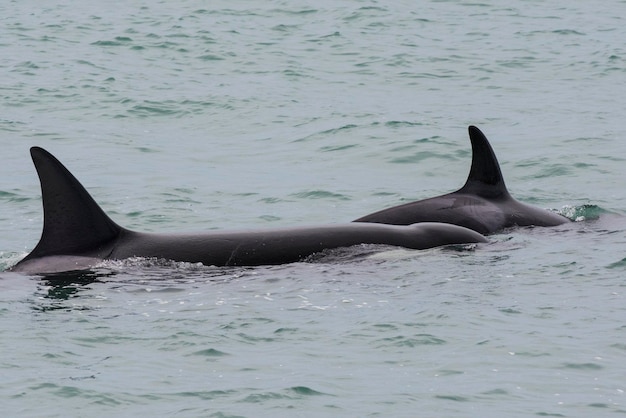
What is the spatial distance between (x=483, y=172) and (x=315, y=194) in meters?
3.81

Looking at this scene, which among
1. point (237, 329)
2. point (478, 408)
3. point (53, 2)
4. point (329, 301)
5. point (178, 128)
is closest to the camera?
point (478, 408)

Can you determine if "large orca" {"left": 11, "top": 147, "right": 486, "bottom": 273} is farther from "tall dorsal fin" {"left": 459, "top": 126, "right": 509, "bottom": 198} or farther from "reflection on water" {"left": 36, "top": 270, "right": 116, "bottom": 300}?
"tall dorsal fin" {"left": 459, "top": 126, "right": 509, "bottom": 198}

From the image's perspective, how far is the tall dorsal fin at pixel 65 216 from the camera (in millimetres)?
14195

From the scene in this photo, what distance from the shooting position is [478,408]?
10.3 metres

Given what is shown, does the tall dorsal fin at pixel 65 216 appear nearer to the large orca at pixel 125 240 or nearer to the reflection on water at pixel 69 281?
the large orca at pixel 125 240

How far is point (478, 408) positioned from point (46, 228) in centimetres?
620

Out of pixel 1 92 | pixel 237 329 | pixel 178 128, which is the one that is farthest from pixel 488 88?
pixel 237 329

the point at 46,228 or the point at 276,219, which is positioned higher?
the point at 46,228

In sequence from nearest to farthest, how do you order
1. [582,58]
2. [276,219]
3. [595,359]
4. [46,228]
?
[595,359] → [46,228] → [276,219] → [582,58]

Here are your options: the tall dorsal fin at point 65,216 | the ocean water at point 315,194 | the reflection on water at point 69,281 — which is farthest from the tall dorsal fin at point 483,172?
the reflection on water at point 69,281

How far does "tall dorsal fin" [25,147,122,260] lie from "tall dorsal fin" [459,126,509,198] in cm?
605

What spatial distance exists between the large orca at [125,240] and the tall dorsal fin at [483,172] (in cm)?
331

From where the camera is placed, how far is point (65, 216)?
1447cm

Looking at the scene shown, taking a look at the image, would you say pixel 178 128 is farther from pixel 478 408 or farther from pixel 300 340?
pixel 478 408
